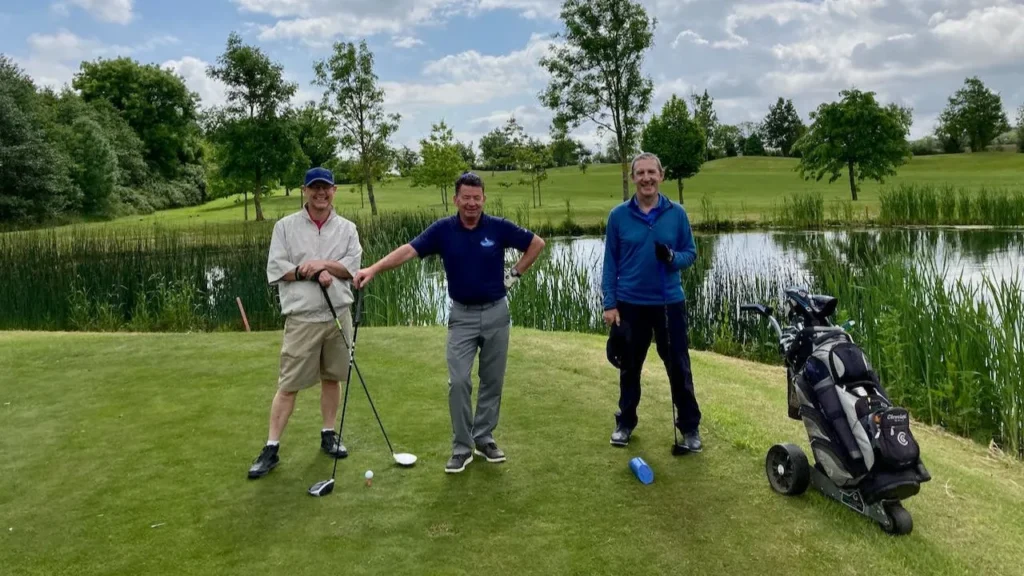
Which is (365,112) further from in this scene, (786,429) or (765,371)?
(786,429)

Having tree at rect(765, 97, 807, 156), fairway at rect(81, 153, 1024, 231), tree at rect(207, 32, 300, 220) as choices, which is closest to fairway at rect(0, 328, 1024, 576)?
fairway at rect(81, 153, 1024, 231)

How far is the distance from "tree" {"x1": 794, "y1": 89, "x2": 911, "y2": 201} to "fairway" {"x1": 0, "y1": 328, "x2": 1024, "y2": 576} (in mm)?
34983

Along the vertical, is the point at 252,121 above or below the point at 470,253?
above

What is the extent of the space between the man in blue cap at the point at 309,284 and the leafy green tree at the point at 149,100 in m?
62.2

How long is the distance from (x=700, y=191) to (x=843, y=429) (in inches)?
1873

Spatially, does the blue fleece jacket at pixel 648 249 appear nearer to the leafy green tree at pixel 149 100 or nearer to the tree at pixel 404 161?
the tree at pixel 404 161

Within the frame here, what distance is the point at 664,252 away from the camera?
417 centimetres

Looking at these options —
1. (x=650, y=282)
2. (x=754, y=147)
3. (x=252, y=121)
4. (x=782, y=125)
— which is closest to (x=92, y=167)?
(x=252, y=121)

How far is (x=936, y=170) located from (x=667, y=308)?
59.9 metres

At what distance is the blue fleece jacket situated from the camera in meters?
4.32

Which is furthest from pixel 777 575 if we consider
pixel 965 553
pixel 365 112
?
pixel 365 112

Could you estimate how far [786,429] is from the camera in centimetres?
496

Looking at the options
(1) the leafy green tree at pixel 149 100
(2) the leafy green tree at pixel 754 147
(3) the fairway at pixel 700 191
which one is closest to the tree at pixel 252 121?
(3) the fairway at pixel 700 191

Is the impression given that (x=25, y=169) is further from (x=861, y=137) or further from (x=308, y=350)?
(x=861, y=137)
